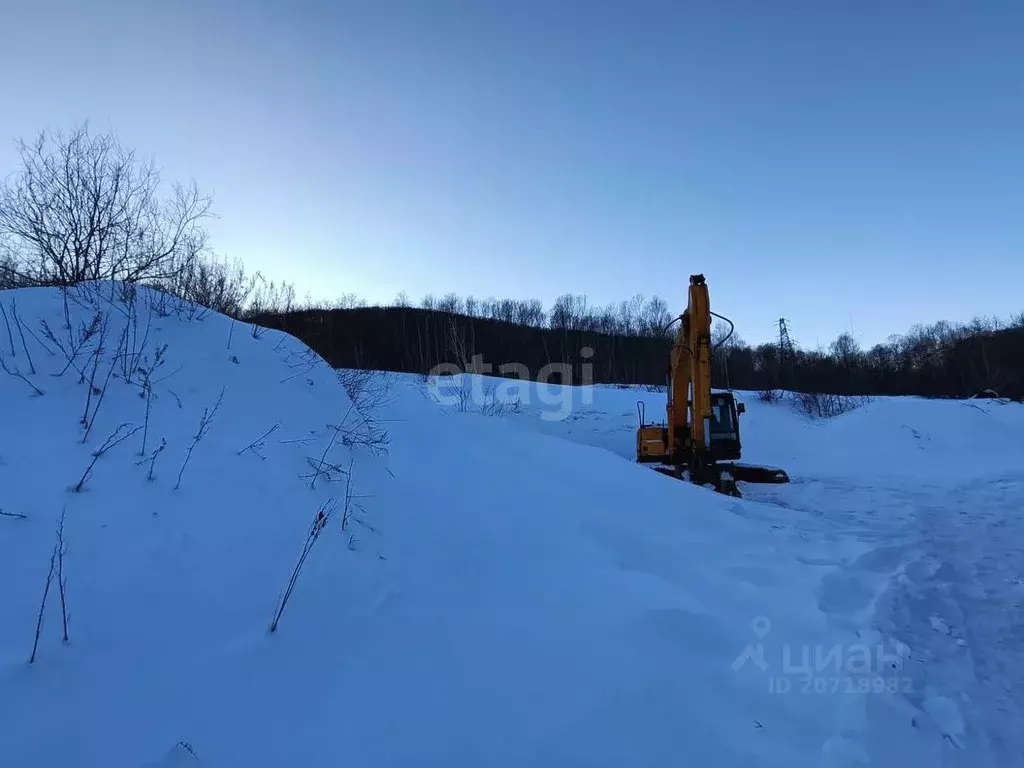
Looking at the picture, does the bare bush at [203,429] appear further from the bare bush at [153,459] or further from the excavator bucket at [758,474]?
the excavator bucket at [758,474]

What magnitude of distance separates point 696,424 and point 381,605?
8292mm

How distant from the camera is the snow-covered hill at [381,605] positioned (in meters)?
2.36

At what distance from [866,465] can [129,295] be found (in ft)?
61.0

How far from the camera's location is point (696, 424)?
10344mm

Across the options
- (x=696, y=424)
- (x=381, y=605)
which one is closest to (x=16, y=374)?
(x=381, y=605)

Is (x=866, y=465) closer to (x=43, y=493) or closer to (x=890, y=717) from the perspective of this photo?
(x=890, y=717)

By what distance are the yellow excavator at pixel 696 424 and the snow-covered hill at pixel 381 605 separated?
13.6ft

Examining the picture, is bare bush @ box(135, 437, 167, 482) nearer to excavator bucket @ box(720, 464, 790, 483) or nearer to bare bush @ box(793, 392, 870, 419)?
excavator bucket @ box(720, 464, 790, 483)

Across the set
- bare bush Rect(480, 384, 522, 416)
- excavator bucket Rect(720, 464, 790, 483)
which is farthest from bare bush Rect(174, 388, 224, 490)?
bare bush Rect(480, 384, 522, 416)

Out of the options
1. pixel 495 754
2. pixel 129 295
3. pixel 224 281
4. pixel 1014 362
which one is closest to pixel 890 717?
pixel 495 754

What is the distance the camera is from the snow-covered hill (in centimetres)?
236

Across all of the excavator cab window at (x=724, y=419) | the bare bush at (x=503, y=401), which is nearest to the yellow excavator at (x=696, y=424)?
the excavator cab window at (x=724, y=419)

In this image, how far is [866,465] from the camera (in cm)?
1647

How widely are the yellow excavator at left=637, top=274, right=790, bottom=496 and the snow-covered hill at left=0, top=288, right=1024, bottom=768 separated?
4157 mm
